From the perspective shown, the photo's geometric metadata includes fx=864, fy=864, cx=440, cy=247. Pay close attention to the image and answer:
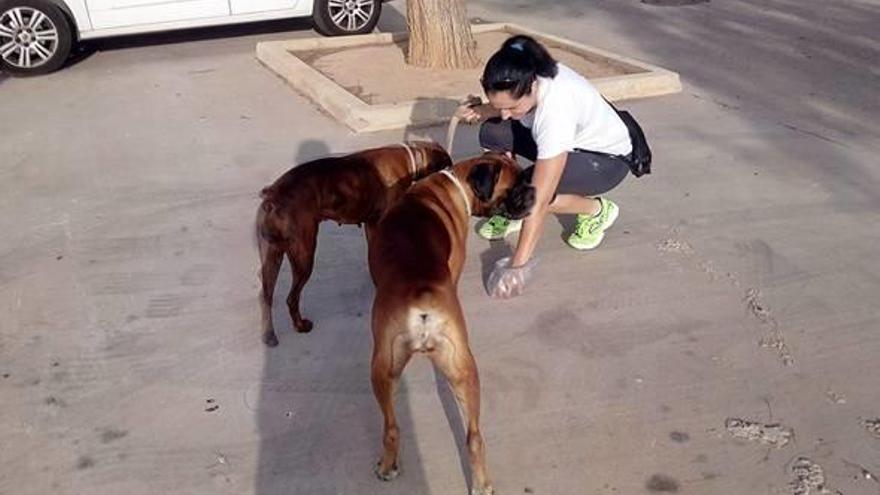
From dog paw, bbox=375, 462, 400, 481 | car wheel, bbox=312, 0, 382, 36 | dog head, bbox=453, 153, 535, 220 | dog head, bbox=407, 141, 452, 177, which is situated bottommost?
car wheel, bbox=312, 0, 382, 36

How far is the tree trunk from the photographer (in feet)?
26.0

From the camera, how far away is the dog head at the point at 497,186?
3658mm

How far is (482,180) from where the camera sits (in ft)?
12.0

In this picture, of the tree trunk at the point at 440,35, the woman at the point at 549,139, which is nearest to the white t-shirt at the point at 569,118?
the woman at the point at 549,139

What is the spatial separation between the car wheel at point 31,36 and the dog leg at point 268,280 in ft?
18.8

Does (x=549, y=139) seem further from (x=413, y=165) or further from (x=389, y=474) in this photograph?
(x=389, y=474)

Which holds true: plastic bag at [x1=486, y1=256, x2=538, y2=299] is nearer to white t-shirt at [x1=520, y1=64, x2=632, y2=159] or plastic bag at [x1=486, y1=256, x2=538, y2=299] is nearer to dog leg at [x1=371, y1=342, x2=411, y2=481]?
white t-shirt at [x1=520, y1=64, x2=632, y2=159]

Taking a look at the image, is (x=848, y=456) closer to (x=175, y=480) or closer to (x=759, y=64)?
(x=175, y=480)

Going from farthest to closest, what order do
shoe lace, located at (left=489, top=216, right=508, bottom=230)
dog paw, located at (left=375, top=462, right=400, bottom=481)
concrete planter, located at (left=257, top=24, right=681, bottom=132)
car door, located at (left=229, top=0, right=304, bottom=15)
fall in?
car door, located at (left=229, top=0, right=304, bottom=15) → concrete planter, located at (left=257, top=24, right=681, bottom=132) → shoe lace, located at (left=489, top=216, right=508, bottom=230) → dog paw, located at (left=375, top=462, right=400, bottom=481)

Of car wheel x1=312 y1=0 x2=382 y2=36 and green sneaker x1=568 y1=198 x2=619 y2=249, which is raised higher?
green sneaker x1=568 y1=198 x2=619 y2=249

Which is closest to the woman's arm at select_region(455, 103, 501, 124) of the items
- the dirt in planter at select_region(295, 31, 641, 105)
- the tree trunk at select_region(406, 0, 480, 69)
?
the dirt in planter at select_region(295, 31, 641, 105)

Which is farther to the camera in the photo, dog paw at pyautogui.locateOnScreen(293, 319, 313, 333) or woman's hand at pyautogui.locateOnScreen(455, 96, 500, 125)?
woman's hand at pyautogui.locateOnScreen(455, 96, 500, 125)

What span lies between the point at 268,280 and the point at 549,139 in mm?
1424

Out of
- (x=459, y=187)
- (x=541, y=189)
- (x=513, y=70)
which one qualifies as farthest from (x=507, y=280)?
(x=513, y=70)
